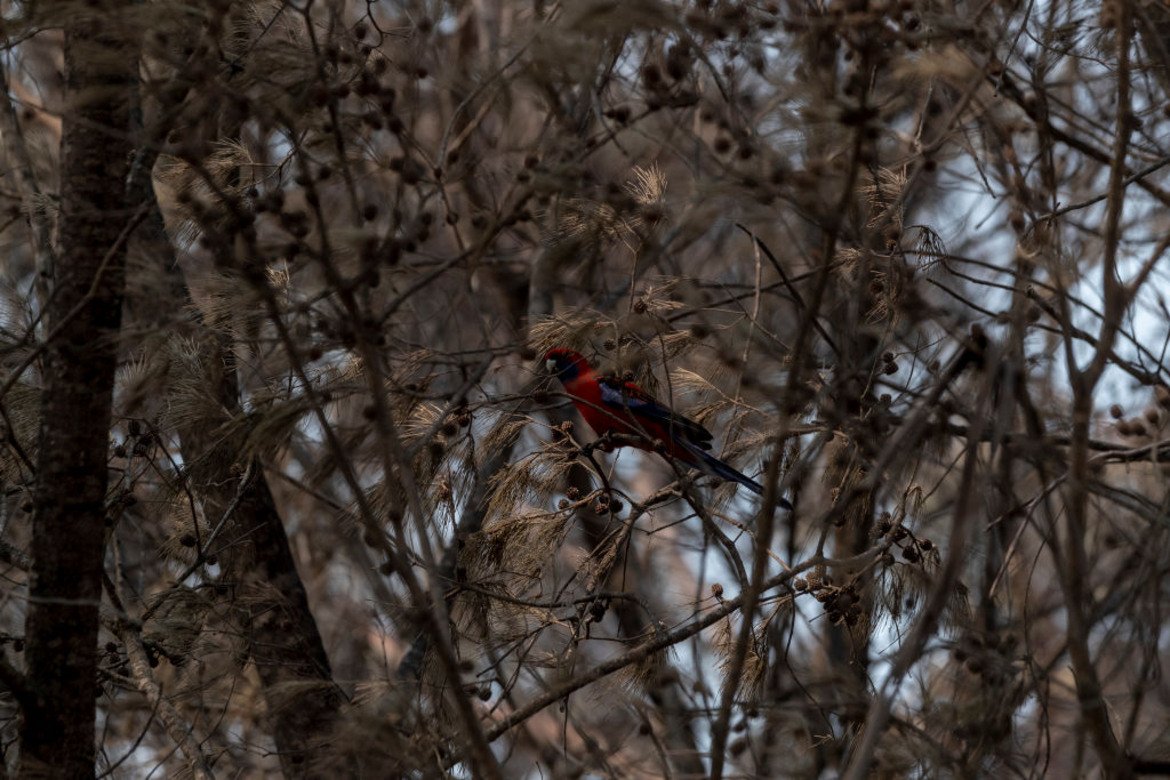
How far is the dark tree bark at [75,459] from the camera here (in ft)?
9.73

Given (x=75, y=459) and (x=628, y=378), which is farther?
(x=628, y=378)

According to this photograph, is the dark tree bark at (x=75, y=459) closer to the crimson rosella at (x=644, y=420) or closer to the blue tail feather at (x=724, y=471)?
the crimson rosella at (x=644, y=420)

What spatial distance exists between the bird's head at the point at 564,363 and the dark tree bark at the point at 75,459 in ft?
3.56

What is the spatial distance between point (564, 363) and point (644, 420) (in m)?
0.36

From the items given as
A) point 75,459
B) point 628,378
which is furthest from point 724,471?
point 75,459

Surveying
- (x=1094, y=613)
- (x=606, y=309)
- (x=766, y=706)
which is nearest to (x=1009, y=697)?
(x=1094, y=613)

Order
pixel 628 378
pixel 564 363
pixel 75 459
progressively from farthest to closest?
pixel 564 363 → pixel 628 378 → pixel 75 459

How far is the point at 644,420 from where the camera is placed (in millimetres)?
4148

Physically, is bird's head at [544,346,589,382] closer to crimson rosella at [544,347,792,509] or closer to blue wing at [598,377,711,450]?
crimson rosella at [544,347,792,509]

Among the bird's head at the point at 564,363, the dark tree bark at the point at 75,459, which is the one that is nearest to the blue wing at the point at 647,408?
the bird's head at the point at 564,363

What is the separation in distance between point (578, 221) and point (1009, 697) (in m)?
1.51

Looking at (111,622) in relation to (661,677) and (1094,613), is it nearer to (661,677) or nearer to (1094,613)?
(661,677)

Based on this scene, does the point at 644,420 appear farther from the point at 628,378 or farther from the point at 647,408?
the point at 628,378

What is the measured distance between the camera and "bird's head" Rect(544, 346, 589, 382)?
11.3 feet
